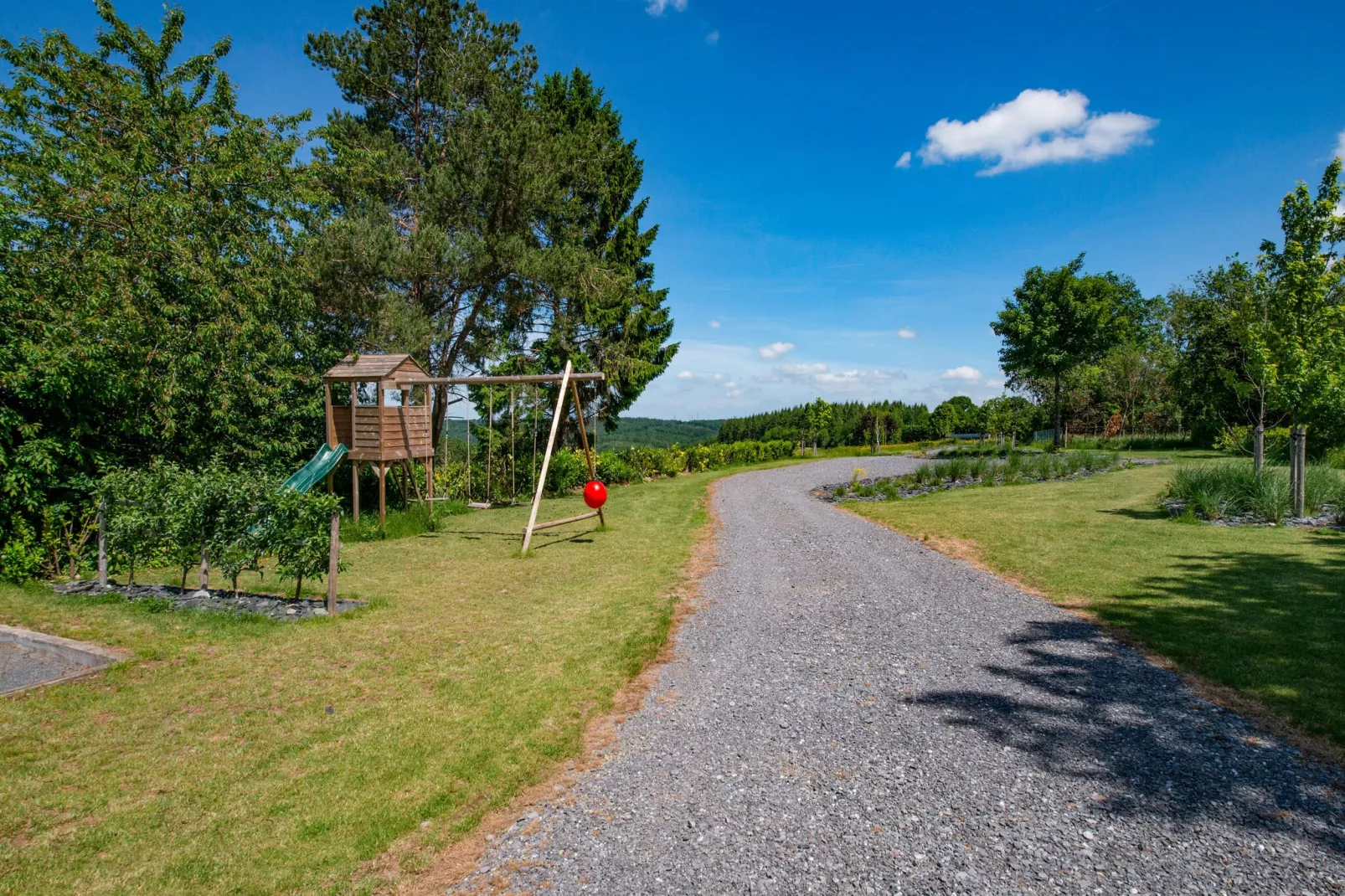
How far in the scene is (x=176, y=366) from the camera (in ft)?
33.9

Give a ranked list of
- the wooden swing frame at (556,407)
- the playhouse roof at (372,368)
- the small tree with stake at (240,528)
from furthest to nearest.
A: the playhouse roof at (372,368) → the wooden swing frame at (556,407) → the small tree with stake at (240,528)

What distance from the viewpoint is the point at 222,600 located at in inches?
283

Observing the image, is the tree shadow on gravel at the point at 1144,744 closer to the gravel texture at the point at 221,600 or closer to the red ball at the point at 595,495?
the gravel texture at the point at 221,600

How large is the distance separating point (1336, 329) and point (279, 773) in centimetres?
1837

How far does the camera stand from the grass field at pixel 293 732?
119 inches

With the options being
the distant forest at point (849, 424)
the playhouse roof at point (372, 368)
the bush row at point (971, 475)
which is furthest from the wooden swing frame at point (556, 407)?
the distant forest at point (849, 424)

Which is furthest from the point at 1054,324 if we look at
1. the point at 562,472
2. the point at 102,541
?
the point at 102,541

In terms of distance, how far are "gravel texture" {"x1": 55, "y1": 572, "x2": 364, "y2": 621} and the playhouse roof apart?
6.36 m

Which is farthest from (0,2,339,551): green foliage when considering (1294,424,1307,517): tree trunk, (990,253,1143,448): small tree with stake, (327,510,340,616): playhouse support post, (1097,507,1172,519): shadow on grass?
(990,253,1143,448): small tree with stake

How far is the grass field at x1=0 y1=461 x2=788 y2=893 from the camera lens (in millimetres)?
3025

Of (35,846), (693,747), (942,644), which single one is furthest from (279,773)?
(942,644)

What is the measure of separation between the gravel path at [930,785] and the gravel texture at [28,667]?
14.4ft

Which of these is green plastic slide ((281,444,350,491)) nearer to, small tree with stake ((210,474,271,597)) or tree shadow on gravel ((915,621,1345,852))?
small tree with stake ((210,474,271,597))

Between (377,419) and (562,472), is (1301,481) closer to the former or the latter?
(562,472)
